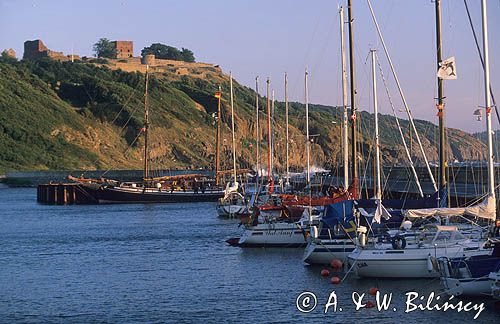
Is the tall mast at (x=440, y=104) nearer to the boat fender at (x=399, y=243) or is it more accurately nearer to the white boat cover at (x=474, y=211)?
the white boat cover at (x=474, y=211)

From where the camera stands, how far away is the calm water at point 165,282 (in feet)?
96.6

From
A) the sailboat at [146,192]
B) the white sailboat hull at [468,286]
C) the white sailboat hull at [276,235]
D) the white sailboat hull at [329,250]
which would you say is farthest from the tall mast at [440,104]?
the sailboat at [146,192]

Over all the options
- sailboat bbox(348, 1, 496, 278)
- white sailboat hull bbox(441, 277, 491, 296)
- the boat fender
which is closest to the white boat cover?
sailboat bbox(348, 1, 496, 278)

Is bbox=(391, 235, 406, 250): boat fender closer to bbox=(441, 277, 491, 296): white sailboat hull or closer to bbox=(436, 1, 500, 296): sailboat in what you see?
bbox=(436, 1, 500, 296): sailboat

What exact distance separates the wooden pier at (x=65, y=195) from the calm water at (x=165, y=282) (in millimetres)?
37067

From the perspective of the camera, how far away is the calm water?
29453mm

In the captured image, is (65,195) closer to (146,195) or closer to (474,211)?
(146,195)

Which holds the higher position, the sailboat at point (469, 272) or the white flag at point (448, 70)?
the white flag at point (448, 70)

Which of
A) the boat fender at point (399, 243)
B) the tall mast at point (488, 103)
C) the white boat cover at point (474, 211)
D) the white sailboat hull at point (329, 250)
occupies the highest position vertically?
the tall mast at point (488, 103)

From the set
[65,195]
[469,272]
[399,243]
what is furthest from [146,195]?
[469,272]

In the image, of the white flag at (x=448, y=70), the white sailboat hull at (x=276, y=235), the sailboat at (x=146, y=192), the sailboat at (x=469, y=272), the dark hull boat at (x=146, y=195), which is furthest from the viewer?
the sailboat at (x=146, y=192)

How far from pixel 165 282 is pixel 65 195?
66.2 meters

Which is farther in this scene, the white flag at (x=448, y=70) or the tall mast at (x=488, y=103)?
the white flag at (x=448, y=70)

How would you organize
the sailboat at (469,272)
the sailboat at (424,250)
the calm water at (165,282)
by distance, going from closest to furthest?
the sailboat at (469,272)
the calm water at (165,282)
the sailboat at (424,250)
